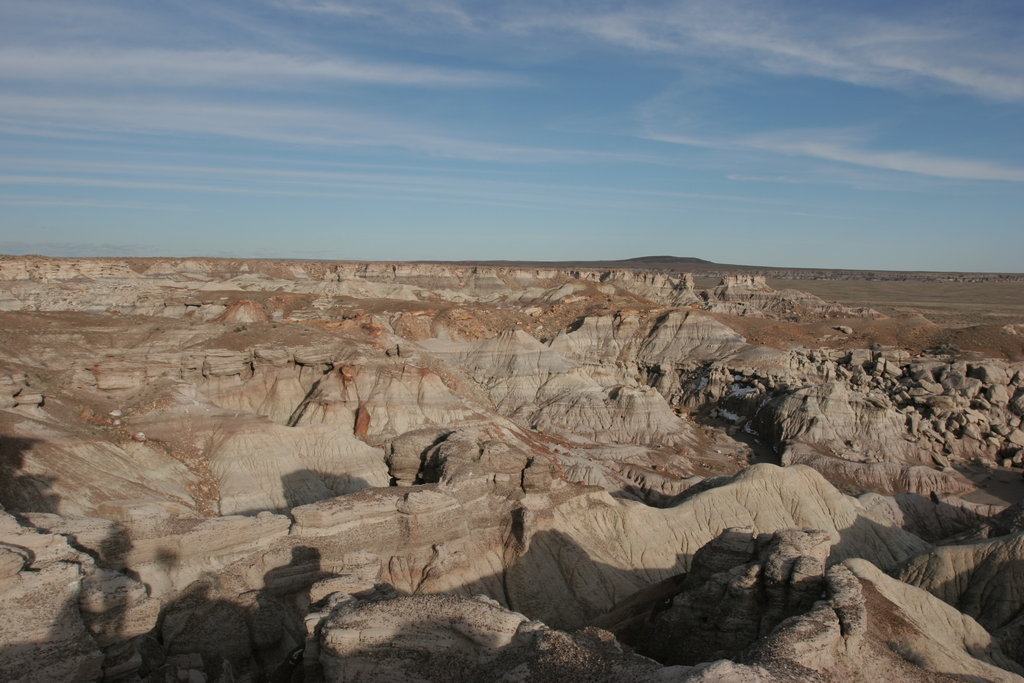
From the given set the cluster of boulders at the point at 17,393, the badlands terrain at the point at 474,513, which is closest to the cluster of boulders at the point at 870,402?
the badlands terrain at the point at 474,513

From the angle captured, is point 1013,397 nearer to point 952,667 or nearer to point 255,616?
point 952,667

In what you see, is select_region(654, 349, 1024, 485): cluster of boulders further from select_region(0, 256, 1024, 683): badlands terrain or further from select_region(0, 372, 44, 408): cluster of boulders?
select_region(0, 372, 44, 408): cluster of boulders

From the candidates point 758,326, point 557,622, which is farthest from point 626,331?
point 557,622

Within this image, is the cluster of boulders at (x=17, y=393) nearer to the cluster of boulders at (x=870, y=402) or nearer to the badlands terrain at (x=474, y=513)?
the badlands terrain at (x=474, y=513)

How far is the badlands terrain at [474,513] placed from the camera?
12320 millimetres

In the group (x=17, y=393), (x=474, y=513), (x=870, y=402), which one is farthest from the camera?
(x=870, y=402)

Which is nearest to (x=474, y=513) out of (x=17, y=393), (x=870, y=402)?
(x=17, y=393)

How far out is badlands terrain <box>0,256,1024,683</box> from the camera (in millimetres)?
12320

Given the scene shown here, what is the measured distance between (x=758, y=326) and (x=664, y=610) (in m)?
57.7

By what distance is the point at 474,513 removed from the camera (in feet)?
70.5

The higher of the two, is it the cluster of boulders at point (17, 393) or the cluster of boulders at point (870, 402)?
the cluster of boulders at point (17, 393)

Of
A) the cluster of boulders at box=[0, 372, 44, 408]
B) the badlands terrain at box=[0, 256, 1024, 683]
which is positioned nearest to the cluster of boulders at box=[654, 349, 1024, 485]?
the badlands terrain at box=[0, 256, 1024, 683]

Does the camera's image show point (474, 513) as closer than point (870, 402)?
Yes

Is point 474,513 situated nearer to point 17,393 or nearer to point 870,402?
point 17,393
